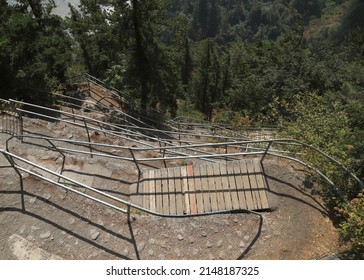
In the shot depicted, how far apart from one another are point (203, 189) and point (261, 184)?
1542 mm

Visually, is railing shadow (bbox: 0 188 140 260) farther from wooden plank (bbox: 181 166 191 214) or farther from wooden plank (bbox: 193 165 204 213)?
Answer: wooden plank (bbox: 193 165 204 213)

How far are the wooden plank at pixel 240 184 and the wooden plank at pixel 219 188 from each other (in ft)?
1.41

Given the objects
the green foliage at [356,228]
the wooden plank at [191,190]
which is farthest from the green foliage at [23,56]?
the green foliage at [356,228]

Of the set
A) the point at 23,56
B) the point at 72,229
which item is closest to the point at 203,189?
the point at 72,229

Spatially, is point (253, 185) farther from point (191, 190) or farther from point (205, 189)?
point (191, 190)

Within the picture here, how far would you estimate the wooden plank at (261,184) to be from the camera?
829 cm

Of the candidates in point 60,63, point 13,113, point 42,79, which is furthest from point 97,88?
point 13,113

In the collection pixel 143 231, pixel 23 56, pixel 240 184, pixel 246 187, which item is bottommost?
pixel 143 231

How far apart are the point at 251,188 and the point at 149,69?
42.1 ft

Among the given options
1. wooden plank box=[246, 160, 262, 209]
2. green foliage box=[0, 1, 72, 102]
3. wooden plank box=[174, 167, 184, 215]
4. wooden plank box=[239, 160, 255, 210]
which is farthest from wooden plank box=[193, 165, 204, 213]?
green foliage box=[0, 1, 72, 102]

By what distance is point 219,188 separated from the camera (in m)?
Result: 8.81

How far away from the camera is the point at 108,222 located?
7492mm

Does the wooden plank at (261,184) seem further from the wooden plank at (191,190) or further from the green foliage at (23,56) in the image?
the green foliage at (23,56)

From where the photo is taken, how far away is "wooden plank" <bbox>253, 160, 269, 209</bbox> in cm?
829
